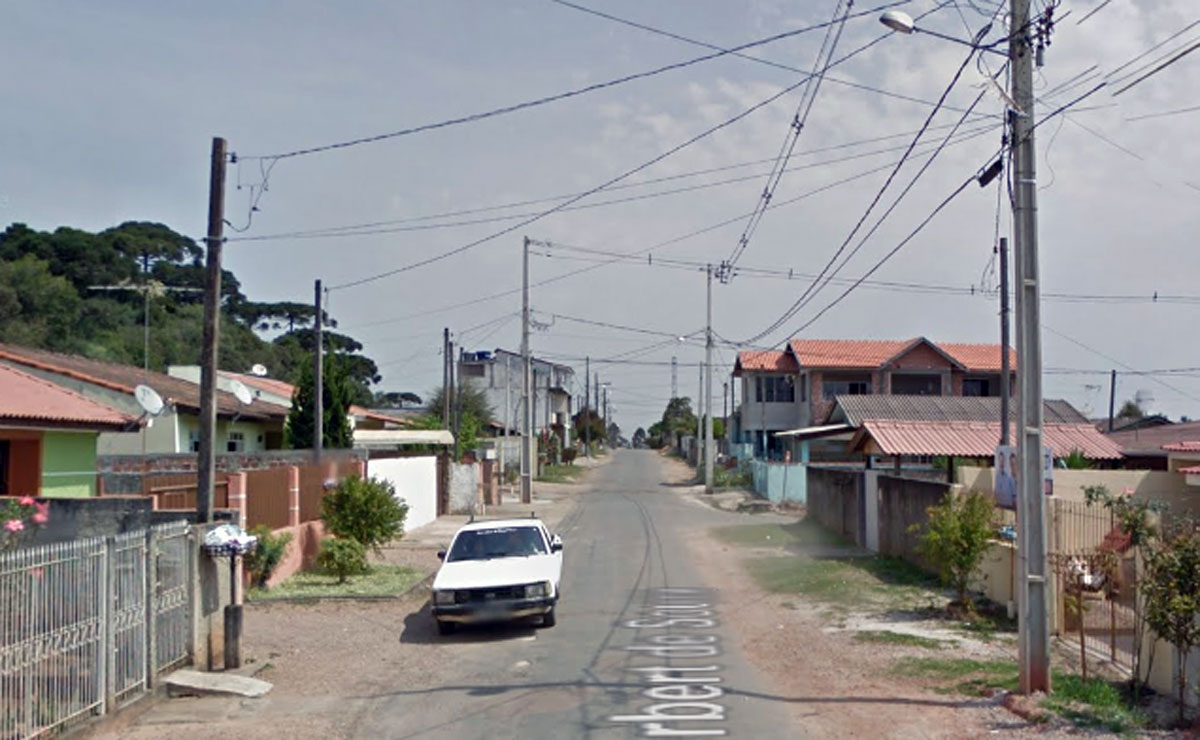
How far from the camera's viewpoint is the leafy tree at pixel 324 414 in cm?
3553

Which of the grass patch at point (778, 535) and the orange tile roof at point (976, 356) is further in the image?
the orange tile roof at point (976, 356)

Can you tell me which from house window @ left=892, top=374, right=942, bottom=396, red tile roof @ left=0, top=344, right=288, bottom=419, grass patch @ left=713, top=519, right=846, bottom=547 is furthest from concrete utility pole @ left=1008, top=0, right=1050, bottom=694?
house window @ left=892, top=374, right=942, bottom=396

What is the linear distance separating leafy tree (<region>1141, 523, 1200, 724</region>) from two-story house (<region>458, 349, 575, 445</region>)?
75.7 metres

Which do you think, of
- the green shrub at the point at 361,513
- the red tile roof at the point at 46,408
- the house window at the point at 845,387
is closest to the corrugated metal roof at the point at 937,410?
the house window at the point at 845,387

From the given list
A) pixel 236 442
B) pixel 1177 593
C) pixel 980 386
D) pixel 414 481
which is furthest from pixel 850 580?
pixel 980 386

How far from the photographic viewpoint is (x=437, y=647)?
14.7 metres

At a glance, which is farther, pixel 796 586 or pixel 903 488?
pixel 903 488

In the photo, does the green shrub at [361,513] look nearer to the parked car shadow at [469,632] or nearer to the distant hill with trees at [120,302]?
the parked car shadow at [469,632]

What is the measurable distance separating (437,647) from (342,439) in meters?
23.2

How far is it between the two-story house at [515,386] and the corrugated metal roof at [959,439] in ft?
185

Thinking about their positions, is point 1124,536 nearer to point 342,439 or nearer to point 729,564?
point 729,564

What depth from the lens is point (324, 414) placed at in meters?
36.0

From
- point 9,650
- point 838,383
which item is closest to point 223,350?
point 838,383

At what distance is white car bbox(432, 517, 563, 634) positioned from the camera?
1509 cm
